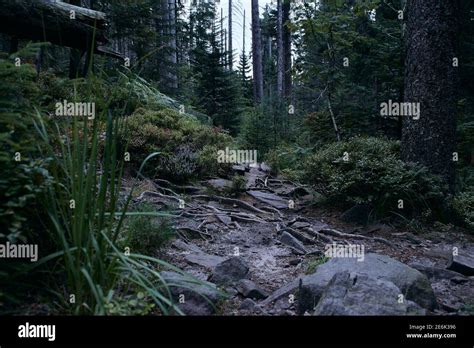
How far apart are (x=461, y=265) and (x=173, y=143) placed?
209 inches

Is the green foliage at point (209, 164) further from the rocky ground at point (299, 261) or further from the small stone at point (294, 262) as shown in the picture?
the small stone at point (294, 262)

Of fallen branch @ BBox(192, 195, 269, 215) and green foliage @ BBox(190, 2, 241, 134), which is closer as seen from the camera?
fallen branch @ BBox(192, 195, 269, 215)

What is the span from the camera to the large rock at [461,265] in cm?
410

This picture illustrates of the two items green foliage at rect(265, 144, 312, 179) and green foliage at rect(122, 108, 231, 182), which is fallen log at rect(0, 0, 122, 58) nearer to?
green foliage at rect(122, 108, 231, 182)

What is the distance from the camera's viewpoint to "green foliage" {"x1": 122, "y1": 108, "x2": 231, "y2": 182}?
6938 mm

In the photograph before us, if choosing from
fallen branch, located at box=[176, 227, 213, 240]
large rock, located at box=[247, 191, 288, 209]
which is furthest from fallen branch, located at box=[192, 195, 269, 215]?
fallen branch, located at box=[176, 227, 213, 240]

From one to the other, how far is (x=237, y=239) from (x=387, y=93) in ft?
19.6

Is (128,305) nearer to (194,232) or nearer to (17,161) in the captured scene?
(17,161)

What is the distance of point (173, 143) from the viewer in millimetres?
7492

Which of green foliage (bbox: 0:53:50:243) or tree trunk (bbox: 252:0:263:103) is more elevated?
tree trunk (bbox: 252:0:263:103)

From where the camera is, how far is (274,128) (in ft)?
42.3

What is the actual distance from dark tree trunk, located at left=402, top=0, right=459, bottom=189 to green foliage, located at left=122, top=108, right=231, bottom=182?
3953mm

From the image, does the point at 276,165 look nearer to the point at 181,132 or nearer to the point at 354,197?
the point at 181,132

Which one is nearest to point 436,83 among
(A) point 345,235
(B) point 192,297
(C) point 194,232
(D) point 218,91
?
(A) point 345,235
